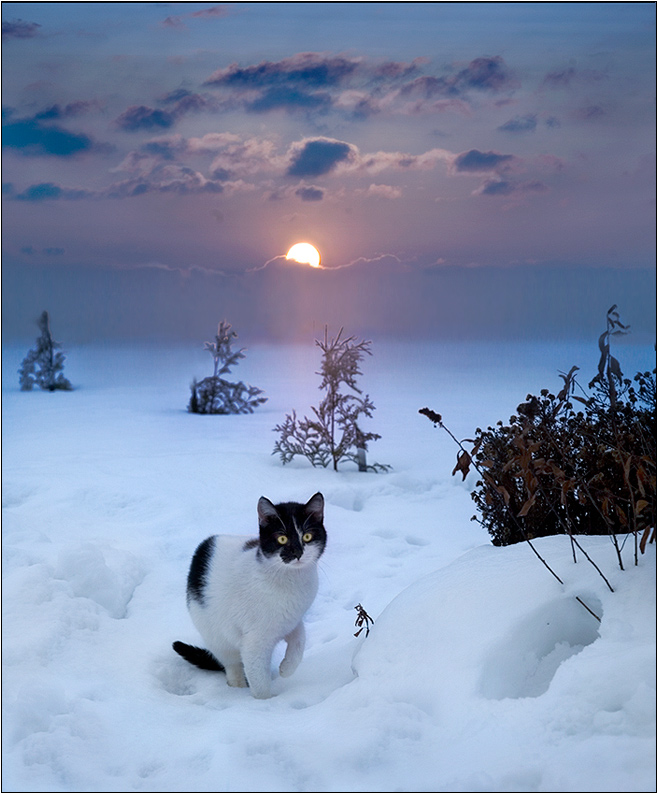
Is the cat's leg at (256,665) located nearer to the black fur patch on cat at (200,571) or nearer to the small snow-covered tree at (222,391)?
the black fur patch on cat at (200,571)

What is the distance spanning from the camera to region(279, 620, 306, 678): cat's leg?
3.35 metres

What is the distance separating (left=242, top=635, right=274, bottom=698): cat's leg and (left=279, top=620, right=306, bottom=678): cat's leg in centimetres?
18

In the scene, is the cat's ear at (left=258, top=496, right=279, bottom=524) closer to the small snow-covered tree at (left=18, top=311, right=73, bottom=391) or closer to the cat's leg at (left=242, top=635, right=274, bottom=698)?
the cat's leg at (left=242, top=635, right=274, bottom=698)

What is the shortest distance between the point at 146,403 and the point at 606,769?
10.6m

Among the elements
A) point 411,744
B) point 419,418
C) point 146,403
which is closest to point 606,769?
point 411,744

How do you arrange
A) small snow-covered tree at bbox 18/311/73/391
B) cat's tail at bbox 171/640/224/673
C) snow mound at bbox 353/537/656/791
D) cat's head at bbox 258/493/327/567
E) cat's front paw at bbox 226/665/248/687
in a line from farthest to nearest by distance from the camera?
small snow-covered tree at bbox 18/311/73/391 < cat's tail at bbox 171/640/224/673 < cat's front paw at bbox 226/665/248/687 < cat's head at bbox 258/493/327/567 < snow mound at bbox 353/537/656/791

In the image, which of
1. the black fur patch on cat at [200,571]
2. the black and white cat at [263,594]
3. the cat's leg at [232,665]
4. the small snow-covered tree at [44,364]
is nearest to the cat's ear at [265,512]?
the black and white cat at [263,594]

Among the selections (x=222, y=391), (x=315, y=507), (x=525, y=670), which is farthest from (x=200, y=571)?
(x=222, y=391)

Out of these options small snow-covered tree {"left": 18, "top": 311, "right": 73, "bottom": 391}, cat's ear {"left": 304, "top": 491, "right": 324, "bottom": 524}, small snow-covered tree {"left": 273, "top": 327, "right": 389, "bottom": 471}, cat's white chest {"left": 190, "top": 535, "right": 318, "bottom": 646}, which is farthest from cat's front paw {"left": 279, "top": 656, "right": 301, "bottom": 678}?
small snow-covered tree {"left": 18, "top": 311, "right": 73, "bottom": 391}

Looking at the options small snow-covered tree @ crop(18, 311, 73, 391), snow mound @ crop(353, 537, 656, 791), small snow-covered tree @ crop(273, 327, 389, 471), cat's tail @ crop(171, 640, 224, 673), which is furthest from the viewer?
small snow-covered tree @ crop(18, 311, 73, 391)

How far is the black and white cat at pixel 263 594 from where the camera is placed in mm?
3158

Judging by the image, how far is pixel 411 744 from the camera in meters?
2.38

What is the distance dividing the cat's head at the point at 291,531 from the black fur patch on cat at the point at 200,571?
428mm

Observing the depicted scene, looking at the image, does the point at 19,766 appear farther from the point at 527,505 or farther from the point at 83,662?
the point at 527,505
